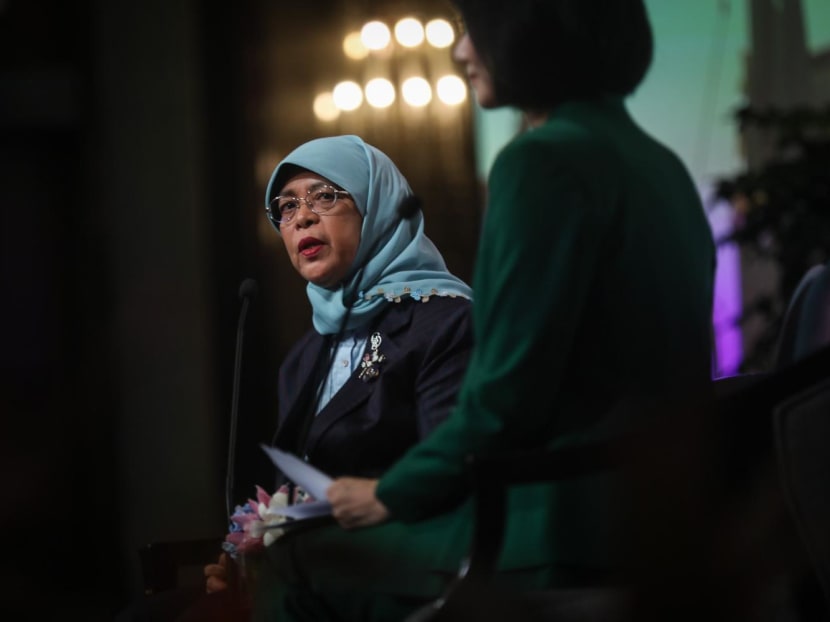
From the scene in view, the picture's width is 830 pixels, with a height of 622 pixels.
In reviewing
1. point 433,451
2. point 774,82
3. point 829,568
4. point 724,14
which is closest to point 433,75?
point 433,451

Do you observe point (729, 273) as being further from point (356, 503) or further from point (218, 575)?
point (356, 503)

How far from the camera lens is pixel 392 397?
105 centimetres

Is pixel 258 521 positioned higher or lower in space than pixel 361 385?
lower

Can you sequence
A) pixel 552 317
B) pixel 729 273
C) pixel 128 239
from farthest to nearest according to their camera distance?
1. pixel 128 239
2. pixel 729 273
3. pixel 552 317

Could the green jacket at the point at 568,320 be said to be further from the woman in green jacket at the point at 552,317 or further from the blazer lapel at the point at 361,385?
the blazer lapel at the point at 361,385

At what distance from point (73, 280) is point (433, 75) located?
1.90 meters

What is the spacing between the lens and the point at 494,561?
0.83 m

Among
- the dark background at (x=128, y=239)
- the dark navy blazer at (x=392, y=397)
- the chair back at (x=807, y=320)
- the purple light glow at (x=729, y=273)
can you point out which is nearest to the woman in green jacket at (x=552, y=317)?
the dark navy blazer at (x=392, y=397)

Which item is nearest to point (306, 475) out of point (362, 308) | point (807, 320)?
point (362, 308)

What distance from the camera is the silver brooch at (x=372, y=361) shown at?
1.07 metres

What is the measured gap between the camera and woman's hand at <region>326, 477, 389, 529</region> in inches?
33.9

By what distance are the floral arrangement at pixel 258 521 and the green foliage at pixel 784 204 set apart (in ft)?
5.73

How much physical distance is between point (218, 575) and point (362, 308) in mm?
340

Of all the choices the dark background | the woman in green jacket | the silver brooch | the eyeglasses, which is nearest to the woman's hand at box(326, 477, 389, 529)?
the woman in green jacket
